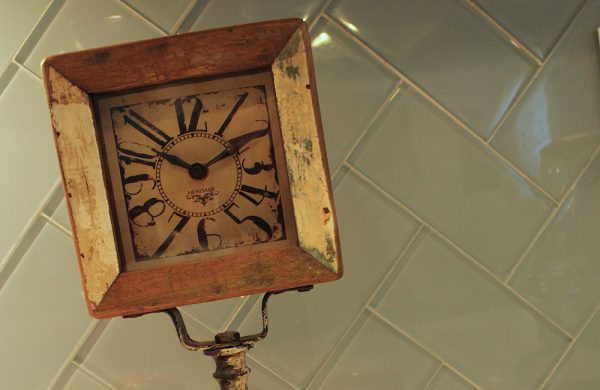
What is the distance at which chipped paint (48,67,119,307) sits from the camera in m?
0.69

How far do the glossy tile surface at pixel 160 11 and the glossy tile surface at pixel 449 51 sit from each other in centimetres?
23

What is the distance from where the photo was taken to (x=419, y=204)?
94cm

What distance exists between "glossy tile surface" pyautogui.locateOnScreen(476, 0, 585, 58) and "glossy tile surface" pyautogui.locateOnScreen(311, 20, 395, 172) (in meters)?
0.20

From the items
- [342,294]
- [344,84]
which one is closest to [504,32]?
[344,84]

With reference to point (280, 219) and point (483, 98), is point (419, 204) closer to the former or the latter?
point (483, 98)

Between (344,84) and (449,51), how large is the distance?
165mm

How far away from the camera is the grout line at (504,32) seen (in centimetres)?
94

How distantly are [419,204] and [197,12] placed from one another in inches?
17.1

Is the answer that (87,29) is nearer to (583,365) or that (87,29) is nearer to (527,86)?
(527,86)

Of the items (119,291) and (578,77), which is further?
(578,77)

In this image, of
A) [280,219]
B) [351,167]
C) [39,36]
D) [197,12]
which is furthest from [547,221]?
[39,36]

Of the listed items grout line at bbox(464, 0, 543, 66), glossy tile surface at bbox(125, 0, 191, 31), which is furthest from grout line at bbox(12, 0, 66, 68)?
grout line at bbox(464, 0, 543, 66)

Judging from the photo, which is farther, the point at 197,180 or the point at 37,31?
the point at 37,31

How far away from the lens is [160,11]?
3.03 ft
